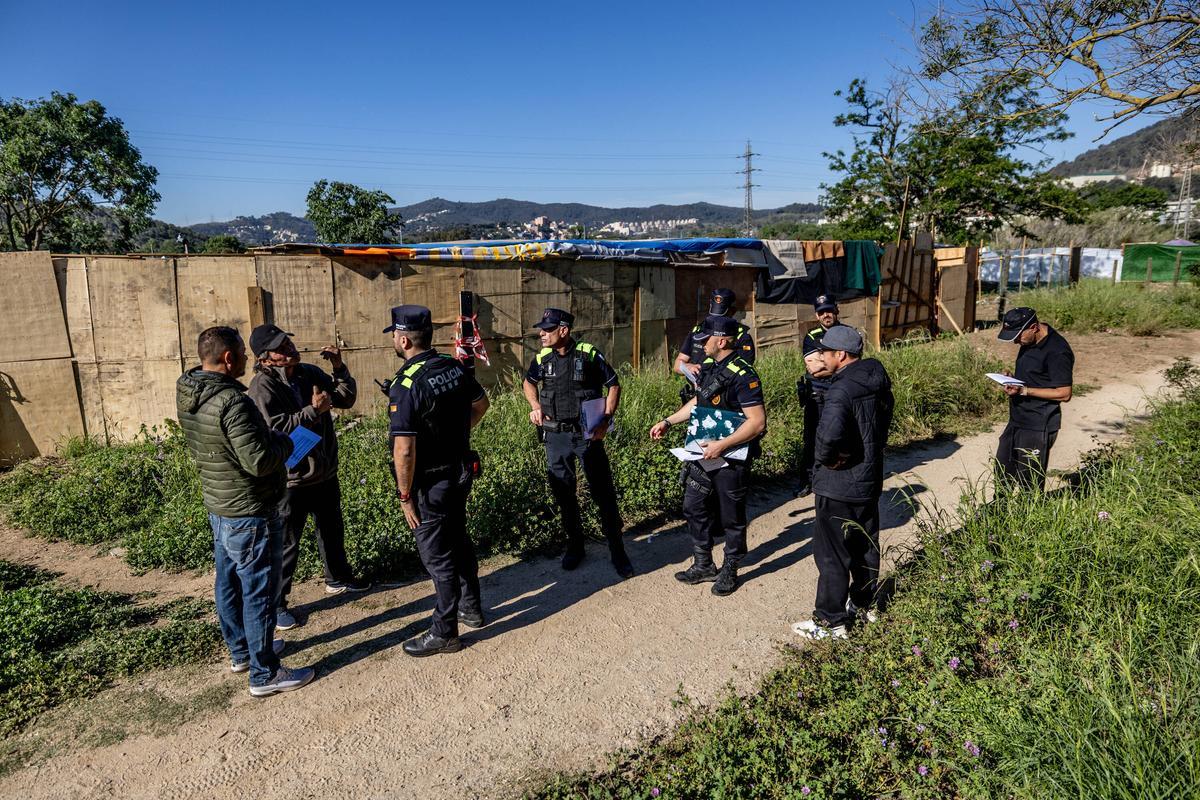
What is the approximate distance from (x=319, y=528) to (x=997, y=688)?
3.81m

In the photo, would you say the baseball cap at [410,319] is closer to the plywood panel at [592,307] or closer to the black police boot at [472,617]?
the black police boot at [472,617]

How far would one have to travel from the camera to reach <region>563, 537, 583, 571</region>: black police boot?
4.94 m

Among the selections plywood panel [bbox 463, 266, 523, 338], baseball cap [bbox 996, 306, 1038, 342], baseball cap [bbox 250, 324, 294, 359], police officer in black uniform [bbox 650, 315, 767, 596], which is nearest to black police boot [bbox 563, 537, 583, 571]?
police officer in black uniform [bbox 650, 315, 767, 596]

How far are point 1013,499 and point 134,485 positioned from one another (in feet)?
22.3

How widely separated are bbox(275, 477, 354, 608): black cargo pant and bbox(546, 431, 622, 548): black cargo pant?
143 centimetres

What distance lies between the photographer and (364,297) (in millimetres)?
7941

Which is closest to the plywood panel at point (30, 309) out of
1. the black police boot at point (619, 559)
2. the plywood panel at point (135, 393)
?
the plywood panel at point (135, 393)

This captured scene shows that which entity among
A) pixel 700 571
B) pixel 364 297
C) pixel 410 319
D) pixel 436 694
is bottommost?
pixel 436 694

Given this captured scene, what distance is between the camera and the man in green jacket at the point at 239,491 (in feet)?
10.7

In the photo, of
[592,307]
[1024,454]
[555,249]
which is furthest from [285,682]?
[592,307]

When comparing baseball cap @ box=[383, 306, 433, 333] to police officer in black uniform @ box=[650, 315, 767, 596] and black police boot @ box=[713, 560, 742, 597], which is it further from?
black police boot @ box=[713, 560, 742, 597]

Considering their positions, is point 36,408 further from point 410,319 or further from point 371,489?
point 410,319

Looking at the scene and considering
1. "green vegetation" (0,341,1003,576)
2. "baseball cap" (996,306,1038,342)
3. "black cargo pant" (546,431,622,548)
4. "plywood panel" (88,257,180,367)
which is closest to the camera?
"black cargo pant" (546,431,622,548)

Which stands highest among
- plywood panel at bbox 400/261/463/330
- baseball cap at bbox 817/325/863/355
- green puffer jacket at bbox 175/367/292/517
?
plywood panel at bbox 400/261/463/330
